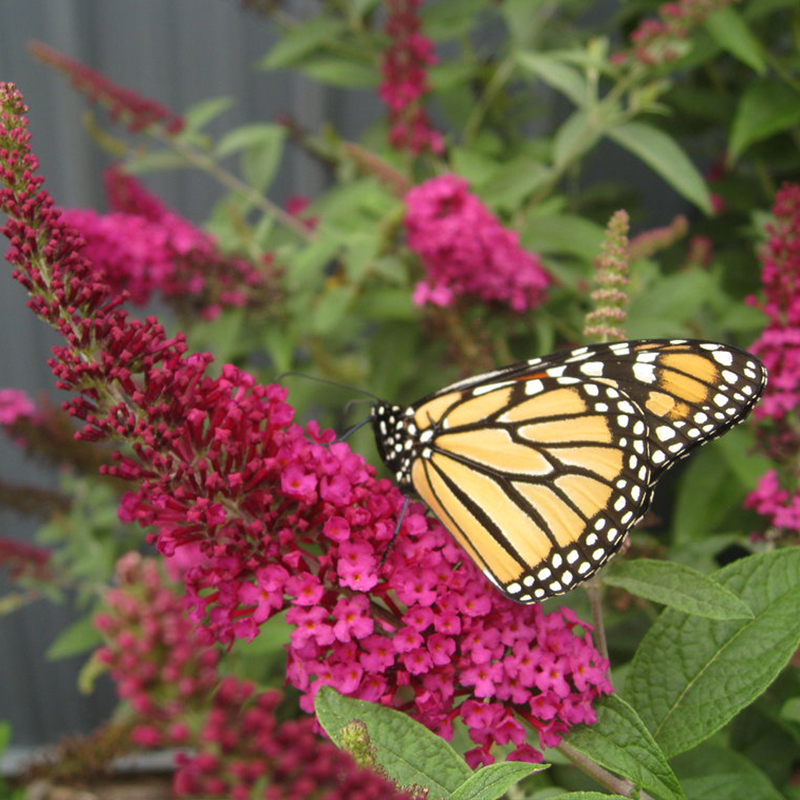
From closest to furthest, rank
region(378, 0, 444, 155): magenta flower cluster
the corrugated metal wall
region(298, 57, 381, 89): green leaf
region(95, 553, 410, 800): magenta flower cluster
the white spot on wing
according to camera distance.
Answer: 1. region(95, 553, 410, 800): magenta flower cluster
2. the white spot on wing
3. region(378, 0, 444, 155): magenta flower cluster
4. region(298, 57, 381, 89): green leaf
5. the corrugated metal wall

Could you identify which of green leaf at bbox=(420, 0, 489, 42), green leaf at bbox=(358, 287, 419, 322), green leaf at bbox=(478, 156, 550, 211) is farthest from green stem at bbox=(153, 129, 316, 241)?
green leaf at bbox=(420, 0, 489, 42)

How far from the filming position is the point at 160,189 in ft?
9.52

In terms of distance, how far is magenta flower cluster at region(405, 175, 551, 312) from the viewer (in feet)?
4.57

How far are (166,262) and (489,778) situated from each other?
1.10 metres

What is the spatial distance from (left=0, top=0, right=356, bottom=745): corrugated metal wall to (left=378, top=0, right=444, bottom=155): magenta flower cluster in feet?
3.26

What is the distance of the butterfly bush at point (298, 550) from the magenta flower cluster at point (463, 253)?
24.7 inches

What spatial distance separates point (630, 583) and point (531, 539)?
149 millimetres

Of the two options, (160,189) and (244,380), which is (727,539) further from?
(160,189)

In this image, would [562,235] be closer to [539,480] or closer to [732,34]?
[732,34]

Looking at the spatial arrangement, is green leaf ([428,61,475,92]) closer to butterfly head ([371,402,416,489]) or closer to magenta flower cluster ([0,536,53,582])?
butterfly head ([371,402,416,489])

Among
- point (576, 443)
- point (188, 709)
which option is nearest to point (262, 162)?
point (576, 443)

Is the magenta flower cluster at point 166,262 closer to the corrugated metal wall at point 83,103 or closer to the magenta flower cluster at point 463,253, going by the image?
the magenta flower cluster at point 463,253

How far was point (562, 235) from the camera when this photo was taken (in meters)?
1.59

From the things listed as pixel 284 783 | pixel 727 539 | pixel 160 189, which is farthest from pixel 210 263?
pixel 160 189
